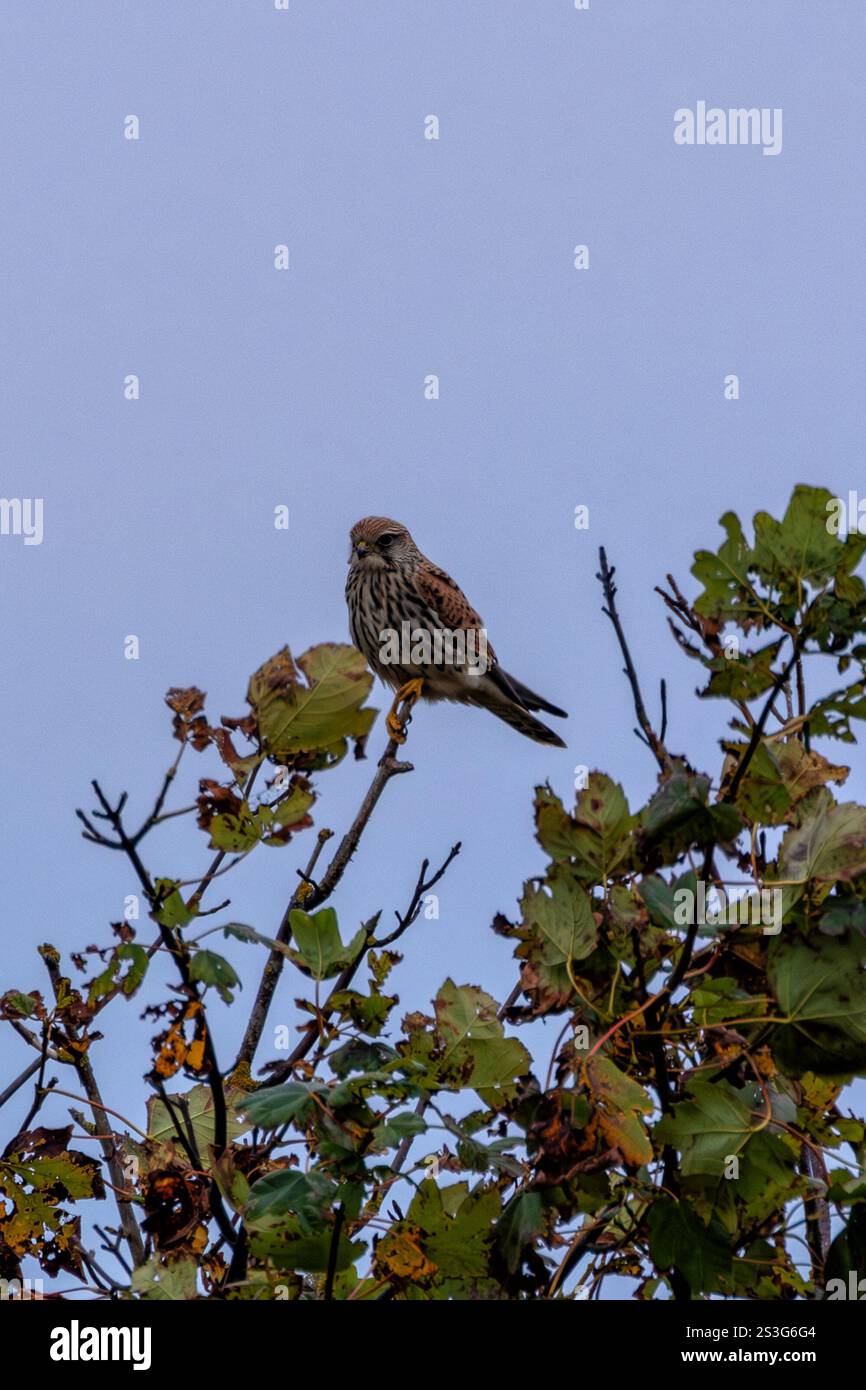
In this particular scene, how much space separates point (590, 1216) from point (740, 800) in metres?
0.79

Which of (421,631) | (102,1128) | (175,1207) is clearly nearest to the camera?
(175,1207)

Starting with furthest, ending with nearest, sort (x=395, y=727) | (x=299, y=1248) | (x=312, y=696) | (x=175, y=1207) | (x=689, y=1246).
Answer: (x=395, y=727) → (x=175, y=1207) → (x=312, y=696) → (x=299, y=1248) → (x=689, y=1246)

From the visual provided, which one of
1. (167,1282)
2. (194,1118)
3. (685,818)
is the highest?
(685,818)

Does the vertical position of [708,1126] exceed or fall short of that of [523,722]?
it falls short

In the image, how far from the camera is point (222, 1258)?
9.60 feet

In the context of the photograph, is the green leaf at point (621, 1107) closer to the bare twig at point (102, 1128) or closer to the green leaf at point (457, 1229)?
the green leaf at point (457, 1229)

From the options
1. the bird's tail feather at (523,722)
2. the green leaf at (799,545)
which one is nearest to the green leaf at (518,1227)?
the green leaf at (799,545)

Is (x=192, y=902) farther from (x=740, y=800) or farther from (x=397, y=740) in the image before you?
(x=397, y=740)

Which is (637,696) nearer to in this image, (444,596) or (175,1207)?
(175,1207)

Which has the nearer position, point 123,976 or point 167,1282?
point 167,1282

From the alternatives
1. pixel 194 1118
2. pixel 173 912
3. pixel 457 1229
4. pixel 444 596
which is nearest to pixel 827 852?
pixel 457 1229

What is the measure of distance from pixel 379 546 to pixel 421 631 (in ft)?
1.87

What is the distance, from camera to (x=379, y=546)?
24.2ft
